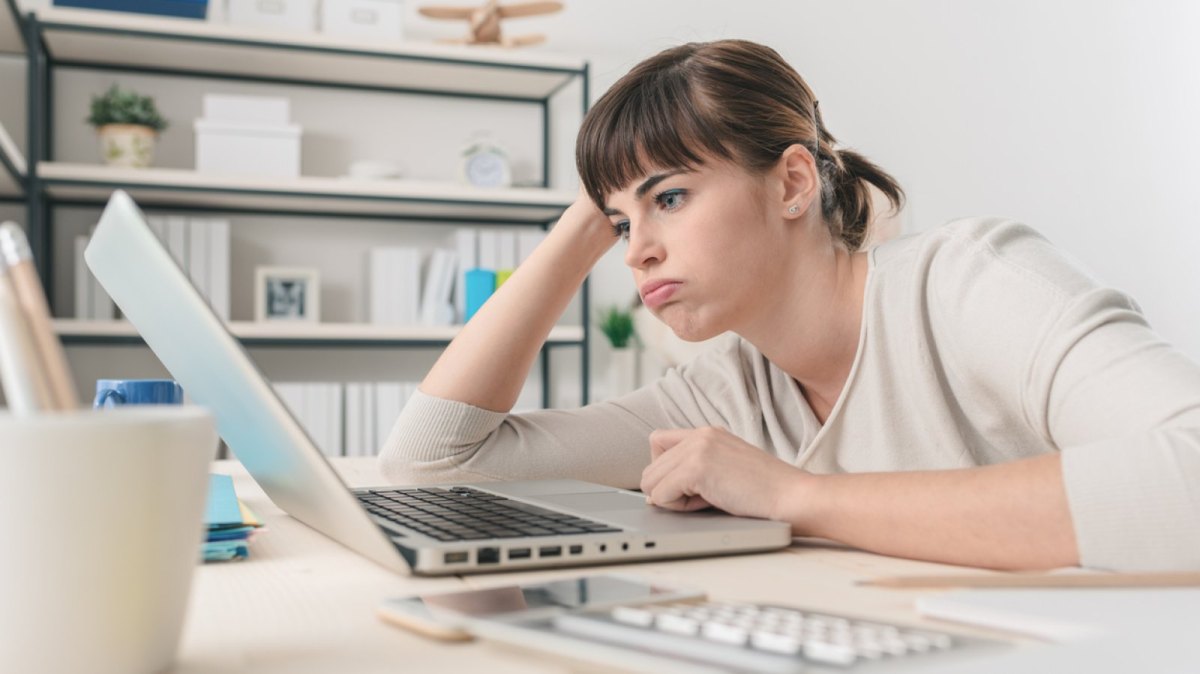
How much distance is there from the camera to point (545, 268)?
1237mm

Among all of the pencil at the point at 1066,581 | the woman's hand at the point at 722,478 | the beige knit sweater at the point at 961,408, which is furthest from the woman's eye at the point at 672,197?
the pencil at the point at 1066,581

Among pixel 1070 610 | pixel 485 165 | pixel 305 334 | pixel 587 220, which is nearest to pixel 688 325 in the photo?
pixel 587 220

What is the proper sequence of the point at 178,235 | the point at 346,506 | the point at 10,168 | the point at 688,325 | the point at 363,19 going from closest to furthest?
the point at 346,506 → the point at 688,325 → the point at 10,168 → the point at 178,235 → the point at 363,19

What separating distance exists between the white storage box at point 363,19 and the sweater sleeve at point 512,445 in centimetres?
201

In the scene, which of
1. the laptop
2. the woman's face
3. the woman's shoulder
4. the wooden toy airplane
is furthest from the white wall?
the laptop

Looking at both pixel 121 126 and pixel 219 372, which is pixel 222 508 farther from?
pixel 121 126

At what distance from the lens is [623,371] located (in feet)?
10.6

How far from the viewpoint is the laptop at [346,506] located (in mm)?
572

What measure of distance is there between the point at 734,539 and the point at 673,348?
2.27m

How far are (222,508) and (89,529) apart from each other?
1.39 feet

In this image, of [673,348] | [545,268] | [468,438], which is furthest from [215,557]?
[673,348]

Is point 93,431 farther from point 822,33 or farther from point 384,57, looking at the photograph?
point 822,33

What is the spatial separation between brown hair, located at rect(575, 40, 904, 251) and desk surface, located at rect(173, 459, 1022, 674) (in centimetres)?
51

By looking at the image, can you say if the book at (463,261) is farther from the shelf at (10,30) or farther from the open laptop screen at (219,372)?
the open laptop screen at (219,372)
